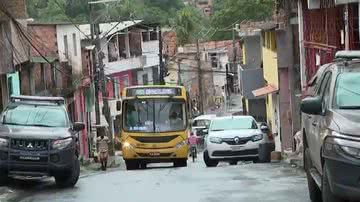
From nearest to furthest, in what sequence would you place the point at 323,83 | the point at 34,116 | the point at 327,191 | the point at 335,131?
the point at 335,131
the point at 327,191
the point at 323,83
the point at 34,116

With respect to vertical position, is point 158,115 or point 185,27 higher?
point 185,27

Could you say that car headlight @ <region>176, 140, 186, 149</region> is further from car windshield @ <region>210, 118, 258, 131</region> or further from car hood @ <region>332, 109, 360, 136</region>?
car hood @ <region>332, 109, 360, 136</region>

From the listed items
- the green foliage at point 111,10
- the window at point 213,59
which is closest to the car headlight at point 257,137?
the green foliage at point 111,10

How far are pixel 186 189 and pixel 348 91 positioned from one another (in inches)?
207

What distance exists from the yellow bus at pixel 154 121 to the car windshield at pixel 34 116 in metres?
7.88

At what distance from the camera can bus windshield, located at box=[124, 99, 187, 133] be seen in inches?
981

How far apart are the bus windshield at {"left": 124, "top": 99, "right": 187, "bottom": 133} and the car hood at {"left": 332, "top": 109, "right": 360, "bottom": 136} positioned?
53.3 ft

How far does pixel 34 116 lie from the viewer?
16734 millimetres

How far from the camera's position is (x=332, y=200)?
861 centimetres

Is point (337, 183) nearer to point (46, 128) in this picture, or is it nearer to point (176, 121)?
point (46, 128)

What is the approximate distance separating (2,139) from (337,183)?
352 inches

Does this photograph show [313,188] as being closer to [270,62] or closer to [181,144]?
[181,144]

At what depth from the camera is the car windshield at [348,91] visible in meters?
9.02

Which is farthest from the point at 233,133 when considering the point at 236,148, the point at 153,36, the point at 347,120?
the point at 153,36
